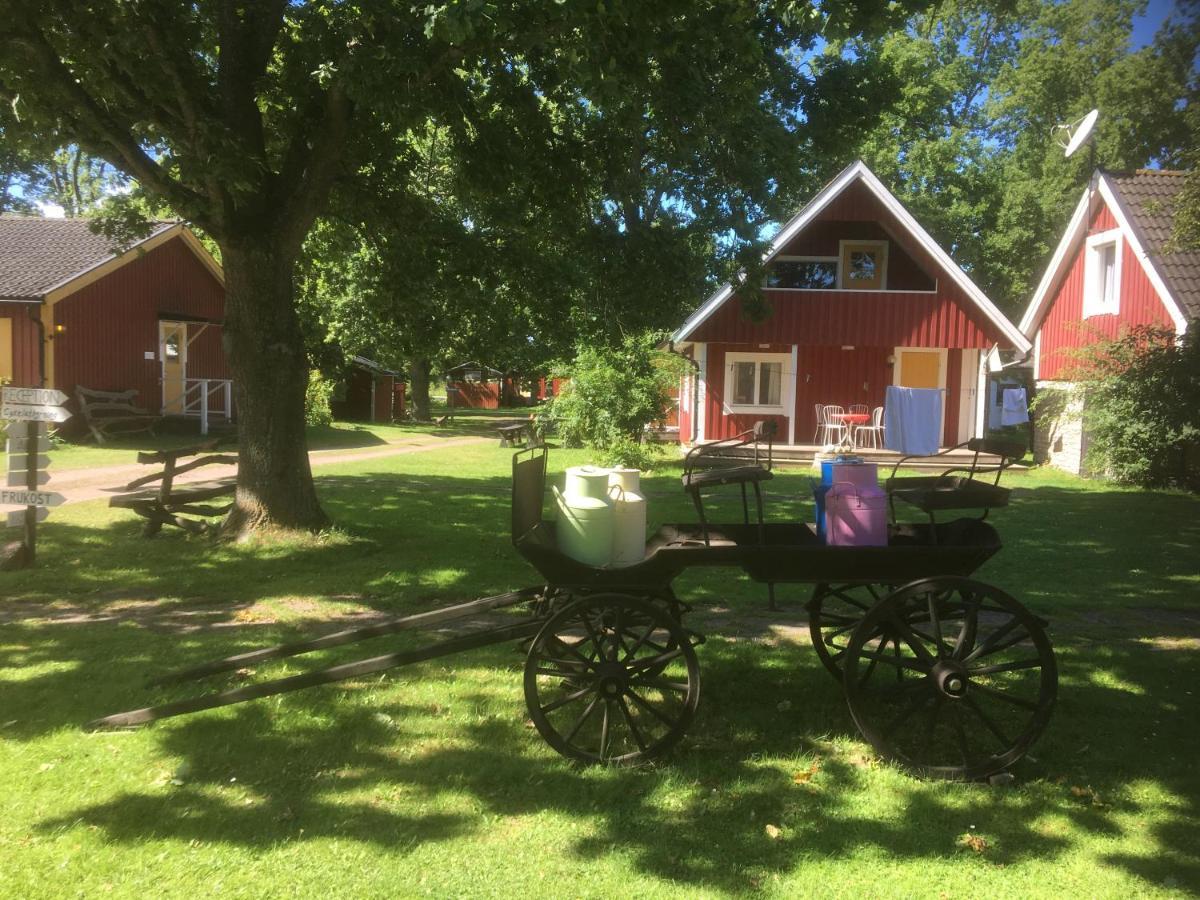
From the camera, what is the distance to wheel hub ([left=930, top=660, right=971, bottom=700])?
415cm

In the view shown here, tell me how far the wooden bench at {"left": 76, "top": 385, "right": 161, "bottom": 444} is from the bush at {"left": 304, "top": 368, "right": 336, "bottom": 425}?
6447 mm

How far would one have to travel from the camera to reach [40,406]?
8047 mm

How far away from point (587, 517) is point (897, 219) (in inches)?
792

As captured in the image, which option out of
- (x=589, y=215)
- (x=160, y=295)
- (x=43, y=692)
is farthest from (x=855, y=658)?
(x=160, y=295)

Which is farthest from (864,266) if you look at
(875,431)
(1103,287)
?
(1103,287)

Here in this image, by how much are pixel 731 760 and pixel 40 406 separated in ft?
22.6

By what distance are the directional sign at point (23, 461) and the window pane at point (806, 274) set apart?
18342 millimetres

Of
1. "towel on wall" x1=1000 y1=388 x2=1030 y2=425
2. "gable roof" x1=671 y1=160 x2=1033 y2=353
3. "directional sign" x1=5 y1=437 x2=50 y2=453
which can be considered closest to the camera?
"directional sign" x1=5 y1=437 x2=50 y2=453

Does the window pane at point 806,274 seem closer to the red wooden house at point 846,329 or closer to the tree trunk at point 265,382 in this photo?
the red wooden house at point 846,329

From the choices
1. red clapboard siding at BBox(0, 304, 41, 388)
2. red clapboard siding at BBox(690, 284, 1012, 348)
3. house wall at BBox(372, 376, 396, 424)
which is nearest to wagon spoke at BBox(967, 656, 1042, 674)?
red clapboard siding at BBox(690, 284, 1012, 348)

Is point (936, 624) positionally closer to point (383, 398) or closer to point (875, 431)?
point (875, 431)

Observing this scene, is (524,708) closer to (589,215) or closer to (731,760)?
(731,760)

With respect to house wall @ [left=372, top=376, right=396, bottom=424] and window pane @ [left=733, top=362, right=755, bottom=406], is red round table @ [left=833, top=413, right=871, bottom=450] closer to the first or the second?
window pane @ [left=733, top=362, right=755, bottom=406]

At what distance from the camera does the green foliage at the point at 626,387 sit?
64.3 feet
